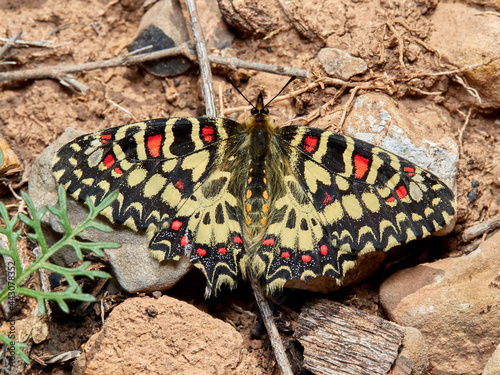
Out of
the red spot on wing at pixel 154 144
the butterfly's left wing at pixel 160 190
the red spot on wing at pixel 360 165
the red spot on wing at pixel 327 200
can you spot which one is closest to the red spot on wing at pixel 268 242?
the butterfly's left wing at pixel 160 190

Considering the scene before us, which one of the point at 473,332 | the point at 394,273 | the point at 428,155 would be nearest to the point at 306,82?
the point at 428,155

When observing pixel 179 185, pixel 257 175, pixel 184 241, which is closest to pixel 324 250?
pixel 257 175

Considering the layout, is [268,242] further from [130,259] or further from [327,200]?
[130,259]

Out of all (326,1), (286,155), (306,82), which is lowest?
(286,155)

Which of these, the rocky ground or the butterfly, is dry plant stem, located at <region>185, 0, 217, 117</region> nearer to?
the rocky ground

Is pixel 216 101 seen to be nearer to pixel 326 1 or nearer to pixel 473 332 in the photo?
pixel 326 1

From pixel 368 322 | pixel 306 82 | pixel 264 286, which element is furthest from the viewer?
pixel 306 82

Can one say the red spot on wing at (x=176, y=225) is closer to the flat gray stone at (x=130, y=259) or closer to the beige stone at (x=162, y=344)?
the flat gray stone at (x=130, y=259)
